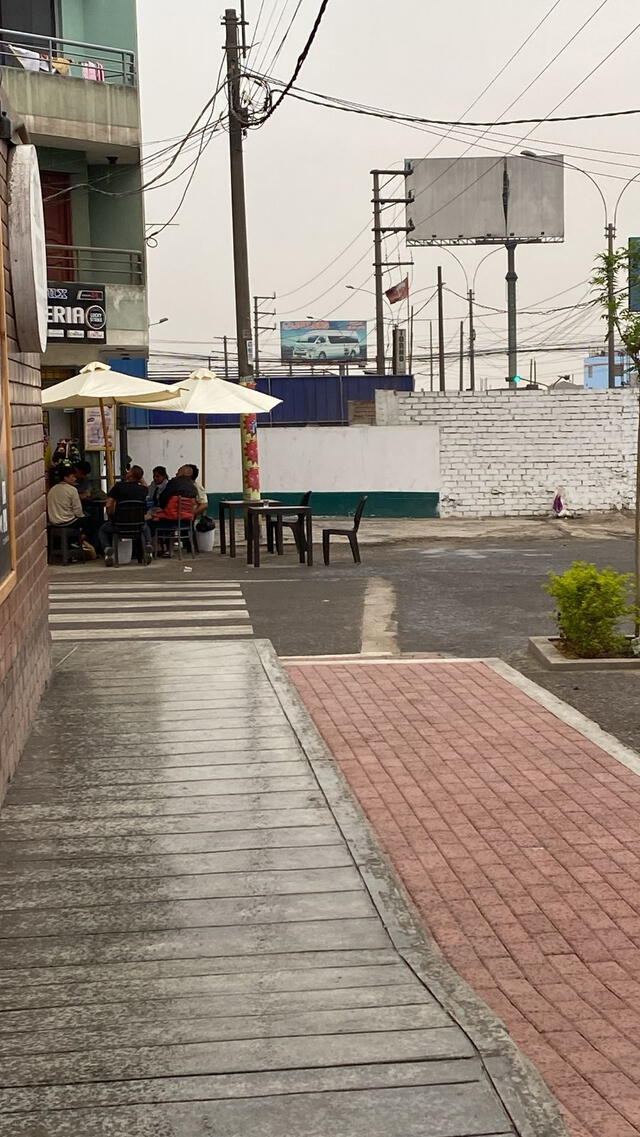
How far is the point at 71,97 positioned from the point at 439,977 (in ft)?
72.6

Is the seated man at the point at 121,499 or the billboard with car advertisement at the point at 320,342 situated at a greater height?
the billboard with car advertisement at the point at 320,342

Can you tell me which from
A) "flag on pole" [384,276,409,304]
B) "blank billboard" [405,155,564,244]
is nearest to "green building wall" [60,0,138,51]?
"blank billboard" [405,155,564,244]

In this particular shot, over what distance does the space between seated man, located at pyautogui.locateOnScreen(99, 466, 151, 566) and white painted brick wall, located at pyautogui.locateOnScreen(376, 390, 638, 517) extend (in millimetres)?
10610

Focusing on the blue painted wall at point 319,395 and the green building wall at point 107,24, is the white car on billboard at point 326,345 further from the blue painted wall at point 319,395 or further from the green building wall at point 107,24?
the green building wall at point 107,24

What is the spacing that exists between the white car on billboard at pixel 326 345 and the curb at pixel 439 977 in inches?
3349

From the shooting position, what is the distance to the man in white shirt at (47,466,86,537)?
59.5 ft

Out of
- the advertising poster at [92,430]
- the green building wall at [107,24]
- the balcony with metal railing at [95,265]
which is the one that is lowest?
the advertising poster at [92,430]

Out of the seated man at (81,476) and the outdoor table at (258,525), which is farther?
the seated man at (81,476)

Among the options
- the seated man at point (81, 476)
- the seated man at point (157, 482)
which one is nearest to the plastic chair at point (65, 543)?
the seated man at point (81, 476)

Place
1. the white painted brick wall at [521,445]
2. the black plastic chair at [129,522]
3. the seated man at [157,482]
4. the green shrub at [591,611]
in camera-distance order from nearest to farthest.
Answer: the green shrub at [591,611] → the black plastic chair at [129,522] → the seated man at [157,482] → the white painted brick wall at [521,445]

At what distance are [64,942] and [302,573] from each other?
13.4m

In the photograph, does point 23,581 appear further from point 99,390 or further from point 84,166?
point 84,166

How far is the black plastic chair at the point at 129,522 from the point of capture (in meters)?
17.6

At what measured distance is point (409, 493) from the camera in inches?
1083
